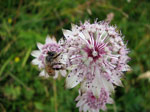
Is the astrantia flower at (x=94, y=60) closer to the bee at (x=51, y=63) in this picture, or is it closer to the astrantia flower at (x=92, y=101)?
the bee at (x=51, y=63)

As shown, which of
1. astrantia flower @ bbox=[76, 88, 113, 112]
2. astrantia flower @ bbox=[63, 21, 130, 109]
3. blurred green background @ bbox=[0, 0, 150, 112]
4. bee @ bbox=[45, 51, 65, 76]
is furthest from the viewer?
blurred green background @ bbox=[0, 0, 150, 112]

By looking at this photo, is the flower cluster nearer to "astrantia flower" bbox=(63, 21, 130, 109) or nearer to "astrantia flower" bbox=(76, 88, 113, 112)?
"astrantia flower" bbox=(63, 21, 130, 109)

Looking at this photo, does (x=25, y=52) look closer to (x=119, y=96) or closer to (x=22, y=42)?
(x=22, y=42)

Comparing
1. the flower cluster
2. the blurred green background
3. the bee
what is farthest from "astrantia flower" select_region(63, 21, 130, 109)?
the blurred green background

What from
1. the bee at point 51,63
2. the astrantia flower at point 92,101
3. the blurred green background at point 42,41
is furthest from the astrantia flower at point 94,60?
the blurred green background at point 42,41

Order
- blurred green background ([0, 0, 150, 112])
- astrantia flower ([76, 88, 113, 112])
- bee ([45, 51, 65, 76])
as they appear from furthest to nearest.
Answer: blurred green background ([0, 0, 150, 112]), astrantia flower ([76, 88, 113, 112]), bee ([45, 51, 65, 76])

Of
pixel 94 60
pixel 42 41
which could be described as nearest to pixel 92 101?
pixel 94 60

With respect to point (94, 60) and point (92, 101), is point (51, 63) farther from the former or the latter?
point (92, 101)
